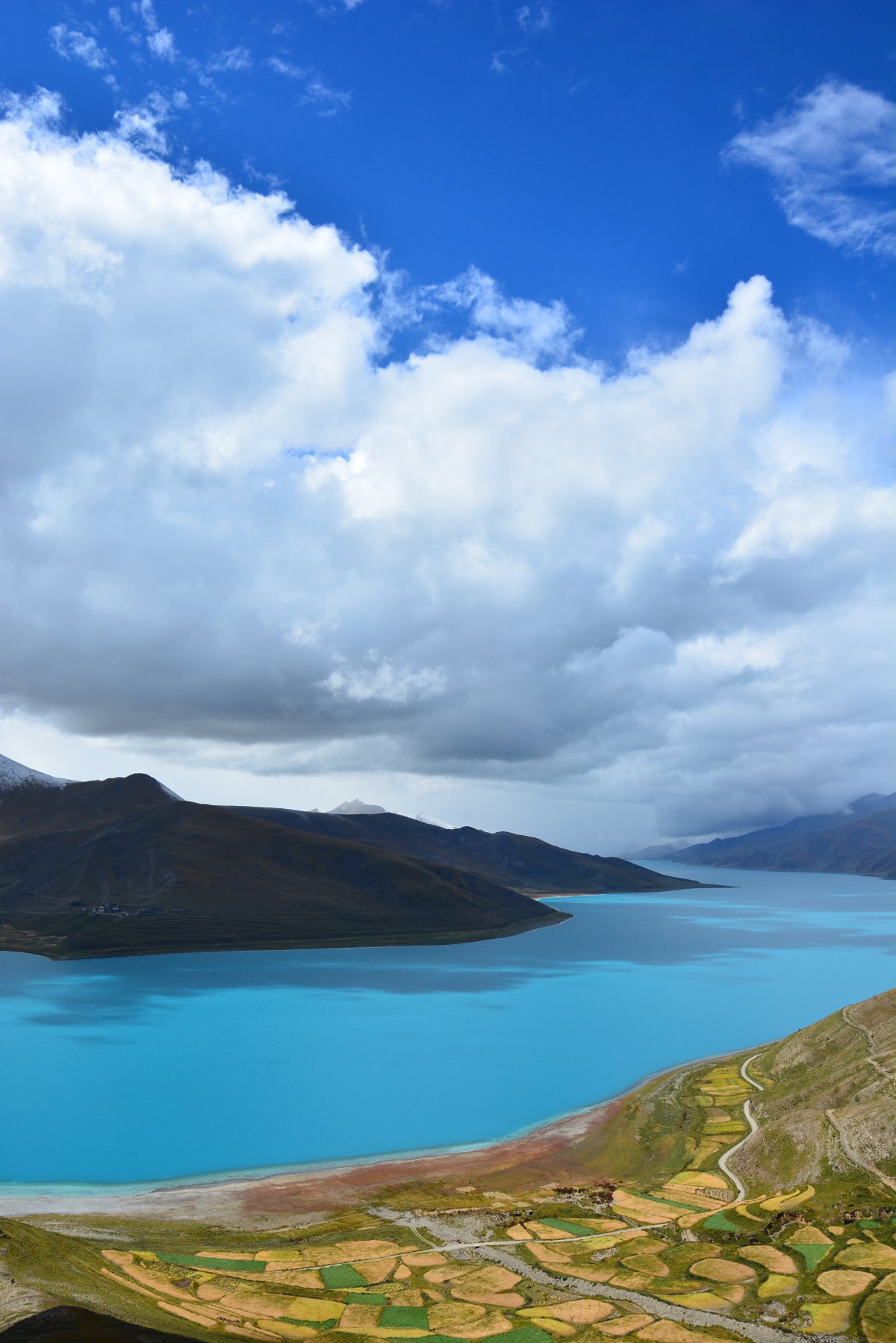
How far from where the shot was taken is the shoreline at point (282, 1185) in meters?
66.6

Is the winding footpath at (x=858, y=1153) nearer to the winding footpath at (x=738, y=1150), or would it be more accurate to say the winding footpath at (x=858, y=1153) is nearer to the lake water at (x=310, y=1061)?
the winding footpath at (x=738, y=1150)

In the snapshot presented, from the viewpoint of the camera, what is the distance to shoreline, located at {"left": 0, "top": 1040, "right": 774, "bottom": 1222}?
6656 centimetres

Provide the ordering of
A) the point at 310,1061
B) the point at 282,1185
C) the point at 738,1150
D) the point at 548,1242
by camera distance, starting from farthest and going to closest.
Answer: the point at 310,1061 → the point at 282,1185 → the point at 738,1150 → the point at 548,1242

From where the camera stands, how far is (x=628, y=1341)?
3819 centimetres

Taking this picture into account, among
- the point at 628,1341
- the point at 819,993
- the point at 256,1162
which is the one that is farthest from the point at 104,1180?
the point at 819,993

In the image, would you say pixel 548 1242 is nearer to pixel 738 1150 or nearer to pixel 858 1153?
pixel 858 1153

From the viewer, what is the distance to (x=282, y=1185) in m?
73.3

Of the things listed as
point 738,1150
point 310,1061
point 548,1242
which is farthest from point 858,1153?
point 310,1061

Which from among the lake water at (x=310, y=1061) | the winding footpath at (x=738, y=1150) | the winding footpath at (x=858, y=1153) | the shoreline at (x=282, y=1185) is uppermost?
the winding footpath at (x=858, y=1153)

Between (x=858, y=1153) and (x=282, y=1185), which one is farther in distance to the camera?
(x=282, y=1185)

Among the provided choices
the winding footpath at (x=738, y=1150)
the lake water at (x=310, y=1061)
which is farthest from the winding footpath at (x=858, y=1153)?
the lake water at (x=310, y=1061)

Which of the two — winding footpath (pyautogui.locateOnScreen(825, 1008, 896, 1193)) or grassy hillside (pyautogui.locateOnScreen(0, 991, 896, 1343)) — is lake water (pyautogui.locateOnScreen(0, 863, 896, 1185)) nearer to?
grassy hillside (pyautogui.locateOnScreen(0, 991, 896, 1343))

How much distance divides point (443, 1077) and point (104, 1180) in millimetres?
49785

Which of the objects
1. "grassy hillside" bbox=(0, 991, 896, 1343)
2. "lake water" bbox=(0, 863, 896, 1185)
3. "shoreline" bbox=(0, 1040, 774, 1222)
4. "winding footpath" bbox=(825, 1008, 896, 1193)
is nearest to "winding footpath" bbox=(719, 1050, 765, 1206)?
"grassy hillside" bbox=(0, 991, 896, 1343)
